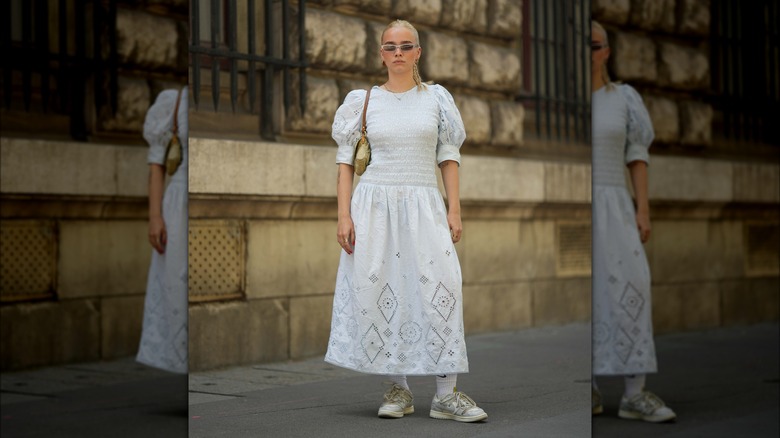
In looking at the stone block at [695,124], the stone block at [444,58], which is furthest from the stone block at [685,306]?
the stone block at [444,58]

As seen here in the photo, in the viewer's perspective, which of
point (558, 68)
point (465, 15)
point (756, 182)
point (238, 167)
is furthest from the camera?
point (756, 182)

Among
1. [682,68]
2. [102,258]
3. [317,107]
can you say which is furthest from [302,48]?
[682,68]

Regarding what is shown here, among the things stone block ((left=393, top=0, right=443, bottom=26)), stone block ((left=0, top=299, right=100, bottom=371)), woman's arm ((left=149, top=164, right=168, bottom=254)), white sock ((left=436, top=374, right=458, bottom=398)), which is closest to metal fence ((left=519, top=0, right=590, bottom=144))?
stone block ((left=393, top=0, right=443, bottom=26))

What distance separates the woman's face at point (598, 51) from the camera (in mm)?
4355

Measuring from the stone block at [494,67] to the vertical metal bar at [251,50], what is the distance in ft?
2.70

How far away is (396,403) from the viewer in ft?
13.2

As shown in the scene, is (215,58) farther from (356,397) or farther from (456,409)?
(456,409)

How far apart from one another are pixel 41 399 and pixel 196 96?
1.13 meters

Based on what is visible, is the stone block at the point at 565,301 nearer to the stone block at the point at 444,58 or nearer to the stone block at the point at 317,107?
the stone block at the point at 444,58

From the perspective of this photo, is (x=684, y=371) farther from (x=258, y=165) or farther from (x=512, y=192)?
(x=258, y=165)

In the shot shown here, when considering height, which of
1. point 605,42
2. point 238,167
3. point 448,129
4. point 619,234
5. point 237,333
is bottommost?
point 237,333

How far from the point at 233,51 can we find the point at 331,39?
0.35m

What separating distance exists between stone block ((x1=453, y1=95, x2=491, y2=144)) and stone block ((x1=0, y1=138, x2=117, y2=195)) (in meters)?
1.29

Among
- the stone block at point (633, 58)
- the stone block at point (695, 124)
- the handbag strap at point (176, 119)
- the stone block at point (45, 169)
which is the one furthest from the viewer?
the stone block at point (695, 124)
